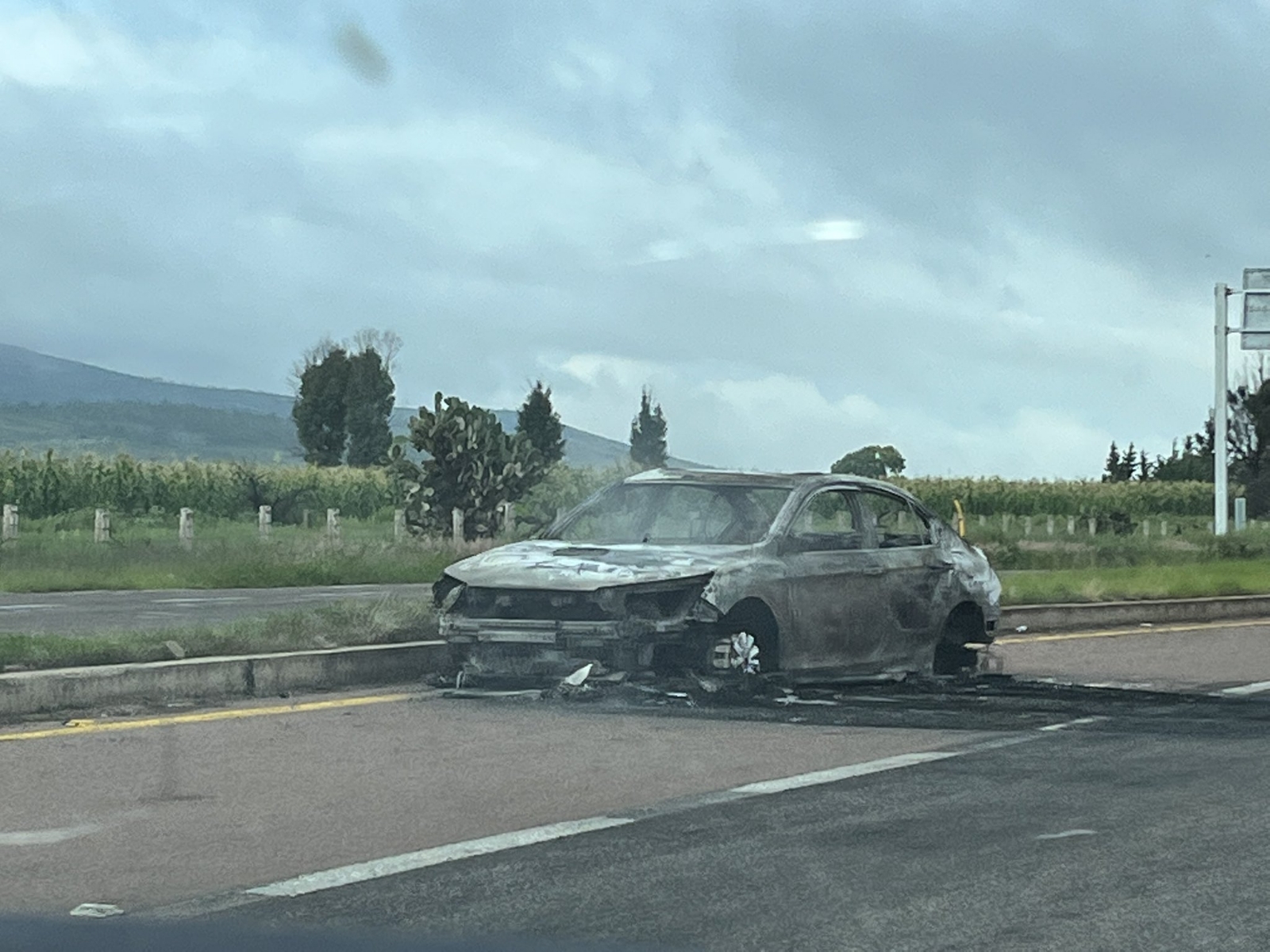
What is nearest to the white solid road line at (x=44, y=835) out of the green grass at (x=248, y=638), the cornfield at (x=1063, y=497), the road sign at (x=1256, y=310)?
the green grass at (x=248, y=638)

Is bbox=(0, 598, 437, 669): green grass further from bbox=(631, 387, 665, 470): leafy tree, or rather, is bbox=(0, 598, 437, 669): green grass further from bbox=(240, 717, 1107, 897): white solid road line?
bbox=(631, 387, 665, 470): leafy tree

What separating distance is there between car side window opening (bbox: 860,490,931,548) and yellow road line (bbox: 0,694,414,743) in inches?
133

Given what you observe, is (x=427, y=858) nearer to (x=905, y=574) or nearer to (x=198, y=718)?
(x=198, y=718)

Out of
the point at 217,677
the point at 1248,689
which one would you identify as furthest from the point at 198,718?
the point at 1248,689

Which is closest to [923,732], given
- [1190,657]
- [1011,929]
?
[1011,929]

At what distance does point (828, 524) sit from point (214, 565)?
61.5 ft

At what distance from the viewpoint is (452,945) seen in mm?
5375

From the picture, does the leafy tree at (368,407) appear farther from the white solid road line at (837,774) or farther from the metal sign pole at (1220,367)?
the white solid road line at (837,774)

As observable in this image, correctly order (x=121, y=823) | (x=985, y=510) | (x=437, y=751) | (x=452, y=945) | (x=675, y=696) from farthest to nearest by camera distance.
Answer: (x=985, y=510)
(x=675, y=696)
(x=437, y=751)
(x=121, y=823)
(x=452, y=945)

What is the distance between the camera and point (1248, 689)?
1316cm

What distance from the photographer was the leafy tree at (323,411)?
10488 cm

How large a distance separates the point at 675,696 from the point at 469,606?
4.39 ft

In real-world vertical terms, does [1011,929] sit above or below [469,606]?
below

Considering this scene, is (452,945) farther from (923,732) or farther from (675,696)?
(675,696)
